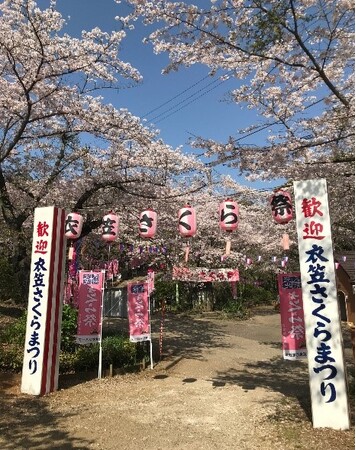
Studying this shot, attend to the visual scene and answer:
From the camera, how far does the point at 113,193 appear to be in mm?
13242

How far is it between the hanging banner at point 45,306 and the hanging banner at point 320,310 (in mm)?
5315

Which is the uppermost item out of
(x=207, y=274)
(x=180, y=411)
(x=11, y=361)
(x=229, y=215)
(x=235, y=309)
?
(x=229, y=215)

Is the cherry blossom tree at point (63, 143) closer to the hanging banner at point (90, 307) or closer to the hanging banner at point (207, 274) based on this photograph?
the hanging banner at point (90, 307)

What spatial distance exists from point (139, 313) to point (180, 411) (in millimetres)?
4125

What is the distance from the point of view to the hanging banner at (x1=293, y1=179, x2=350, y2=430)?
20.6 ft

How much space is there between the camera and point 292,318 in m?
7.68

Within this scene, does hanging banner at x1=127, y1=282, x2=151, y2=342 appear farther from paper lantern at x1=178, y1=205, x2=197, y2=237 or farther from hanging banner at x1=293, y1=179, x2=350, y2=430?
hanging banner at x1=293, y1=179, x2=350, y2=430

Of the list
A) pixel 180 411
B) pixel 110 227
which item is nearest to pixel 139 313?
pixel 110 227

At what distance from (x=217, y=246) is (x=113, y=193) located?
50.3 feet

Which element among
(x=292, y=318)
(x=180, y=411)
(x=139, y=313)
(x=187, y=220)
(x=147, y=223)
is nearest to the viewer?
(x=180, y=411)

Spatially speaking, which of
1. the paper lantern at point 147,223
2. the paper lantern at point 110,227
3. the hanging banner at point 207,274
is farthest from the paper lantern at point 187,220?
the hanging banner at point 207,274

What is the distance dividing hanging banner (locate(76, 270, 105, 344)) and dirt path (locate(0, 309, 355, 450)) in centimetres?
113

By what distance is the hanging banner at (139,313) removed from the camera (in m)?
10.9

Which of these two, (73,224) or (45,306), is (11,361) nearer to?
(45,306)
